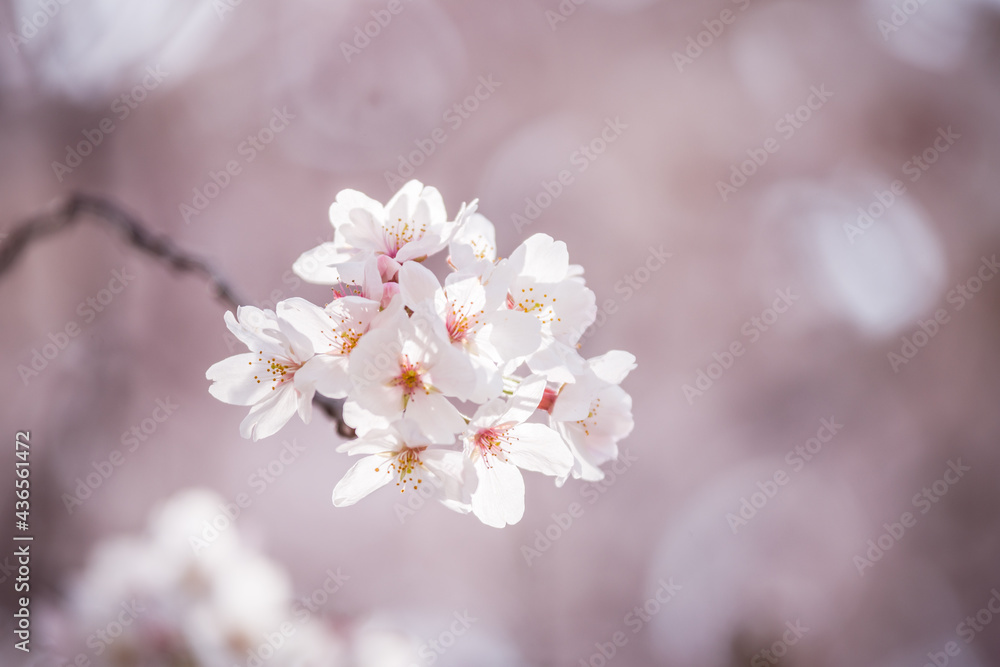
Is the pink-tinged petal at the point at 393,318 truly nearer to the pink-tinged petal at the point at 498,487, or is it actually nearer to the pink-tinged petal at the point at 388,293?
the pink-tinged petal at the point at 388,293

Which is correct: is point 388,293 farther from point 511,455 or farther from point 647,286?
point 647,286

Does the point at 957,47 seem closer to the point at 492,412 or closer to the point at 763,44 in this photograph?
the point at 763,44

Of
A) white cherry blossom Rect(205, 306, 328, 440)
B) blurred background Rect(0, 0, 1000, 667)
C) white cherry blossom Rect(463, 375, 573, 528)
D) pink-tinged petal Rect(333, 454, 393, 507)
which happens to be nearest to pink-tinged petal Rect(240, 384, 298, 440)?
white cherry blossom Rect(205, 306, 328, 440)

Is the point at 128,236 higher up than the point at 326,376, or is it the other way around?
the point at 326,376

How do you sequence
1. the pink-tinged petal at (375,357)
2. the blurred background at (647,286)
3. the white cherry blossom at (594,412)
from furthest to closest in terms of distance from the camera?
the blurred background at (647,286) < the white cherry blossom at (594,412) < the pink-tinged petal at (375,357)

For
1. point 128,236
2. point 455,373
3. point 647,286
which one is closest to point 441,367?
point 455,373

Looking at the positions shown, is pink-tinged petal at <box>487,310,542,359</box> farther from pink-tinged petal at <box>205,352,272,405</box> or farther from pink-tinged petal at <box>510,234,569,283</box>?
pink-tinged petal at <box>205,352,272,405</box>

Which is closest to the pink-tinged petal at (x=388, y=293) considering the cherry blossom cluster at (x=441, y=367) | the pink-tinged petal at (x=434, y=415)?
the cherry blossom cluster at (x=441, y=367)
